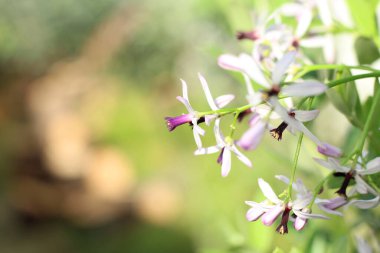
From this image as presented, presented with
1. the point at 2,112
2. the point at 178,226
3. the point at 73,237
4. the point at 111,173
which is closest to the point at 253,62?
the point at 178,226

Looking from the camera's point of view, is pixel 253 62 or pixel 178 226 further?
pixel 178 226

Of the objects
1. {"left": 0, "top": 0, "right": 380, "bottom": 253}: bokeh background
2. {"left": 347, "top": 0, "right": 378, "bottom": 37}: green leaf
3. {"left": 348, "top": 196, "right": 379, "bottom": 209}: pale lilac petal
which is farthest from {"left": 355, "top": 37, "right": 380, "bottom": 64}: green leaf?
{"left": 0, "top": 0, "right": 380, "bottom": 253}: bokeh background

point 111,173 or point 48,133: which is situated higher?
point 48,133

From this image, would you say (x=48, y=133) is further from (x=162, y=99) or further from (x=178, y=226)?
(x=178, y=226)

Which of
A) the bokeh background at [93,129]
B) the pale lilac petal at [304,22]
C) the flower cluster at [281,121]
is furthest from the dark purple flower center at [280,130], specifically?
the bokeh background at [93,129]

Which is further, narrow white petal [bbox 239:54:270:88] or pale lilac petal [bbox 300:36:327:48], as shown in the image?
pale lilac petal [bbox 300:36:327:48]

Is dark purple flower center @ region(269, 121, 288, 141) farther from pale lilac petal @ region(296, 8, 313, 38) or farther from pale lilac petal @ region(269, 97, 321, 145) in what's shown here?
pale lilac petal @ region(296, 8, 313, 38)
